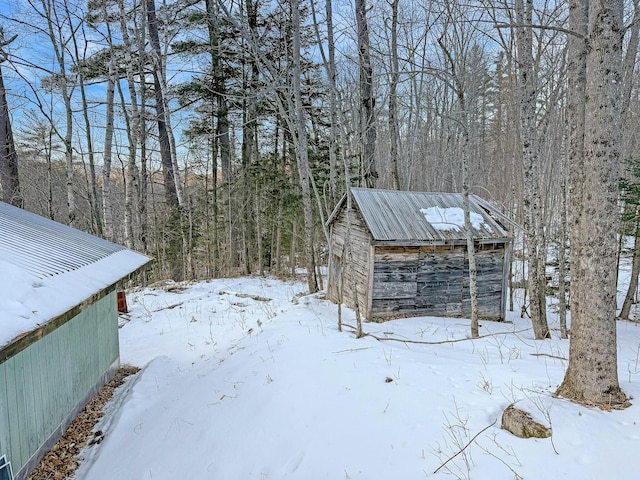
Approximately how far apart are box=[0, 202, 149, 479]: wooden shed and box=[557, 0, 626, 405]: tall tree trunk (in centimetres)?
416

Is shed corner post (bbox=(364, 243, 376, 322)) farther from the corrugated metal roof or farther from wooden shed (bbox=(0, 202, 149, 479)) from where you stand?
the corrugated metal roof

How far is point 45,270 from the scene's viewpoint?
3.61m

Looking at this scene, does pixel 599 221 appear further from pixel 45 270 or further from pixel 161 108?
pixel 161 108

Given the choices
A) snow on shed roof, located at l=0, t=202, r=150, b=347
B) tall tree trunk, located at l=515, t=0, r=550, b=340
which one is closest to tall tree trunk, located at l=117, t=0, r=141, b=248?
snow on shed roof, located at l=0, t=202, r=150, b=347

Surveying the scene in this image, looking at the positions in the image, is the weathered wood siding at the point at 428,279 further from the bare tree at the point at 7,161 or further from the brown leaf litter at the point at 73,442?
the bare tree at the point at 7,161

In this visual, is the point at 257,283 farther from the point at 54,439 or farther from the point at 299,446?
the point at 299,446

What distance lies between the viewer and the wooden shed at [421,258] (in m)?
8.25

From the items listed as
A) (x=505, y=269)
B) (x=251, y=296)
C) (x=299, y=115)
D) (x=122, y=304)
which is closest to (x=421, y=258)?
(x=505, y=269)

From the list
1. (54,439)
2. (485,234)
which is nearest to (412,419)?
(54,439)

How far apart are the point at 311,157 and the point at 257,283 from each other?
5.27 metres

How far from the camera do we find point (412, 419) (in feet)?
11.2

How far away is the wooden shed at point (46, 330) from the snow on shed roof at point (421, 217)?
16.4ft

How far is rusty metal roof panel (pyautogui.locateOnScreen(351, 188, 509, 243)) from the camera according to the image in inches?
323

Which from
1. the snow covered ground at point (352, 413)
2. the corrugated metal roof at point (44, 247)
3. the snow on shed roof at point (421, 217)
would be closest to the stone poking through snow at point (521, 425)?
the snow covered ground at point (352, 413)
